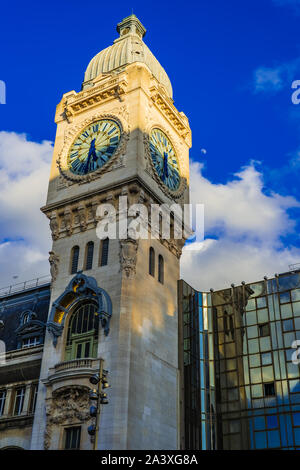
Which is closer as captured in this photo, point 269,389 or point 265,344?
point 269,389

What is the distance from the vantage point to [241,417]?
159ft

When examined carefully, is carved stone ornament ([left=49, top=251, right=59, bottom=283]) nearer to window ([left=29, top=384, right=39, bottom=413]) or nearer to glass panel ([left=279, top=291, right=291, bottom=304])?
window ([left=29, top=384, right=39, bottom=413])

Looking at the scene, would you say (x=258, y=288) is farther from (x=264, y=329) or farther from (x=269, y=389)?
(x=269, y=389)

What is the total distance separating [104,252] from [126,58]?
23418 millimetres

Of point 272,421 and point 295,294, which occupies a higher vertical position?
point 295,294

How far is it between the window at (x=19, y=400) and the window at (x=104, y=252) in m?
13.1

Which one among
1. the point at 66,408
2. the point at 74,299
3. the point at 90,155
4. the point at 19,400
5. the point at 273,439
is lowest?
the point at 273,439

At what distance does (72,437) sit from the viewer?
140 feet

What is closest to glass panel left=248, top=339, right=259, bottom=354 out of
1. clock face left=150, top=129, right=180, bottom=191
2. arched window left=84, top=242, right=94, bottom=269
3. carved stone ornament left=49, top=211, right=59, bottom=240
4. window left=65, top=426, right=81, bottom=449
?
arched window left=84, top=242, right=94, bottom=269

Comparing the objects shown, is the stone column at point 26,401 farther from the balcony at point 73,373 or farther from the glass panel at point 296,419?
the glass panel at point 296,419

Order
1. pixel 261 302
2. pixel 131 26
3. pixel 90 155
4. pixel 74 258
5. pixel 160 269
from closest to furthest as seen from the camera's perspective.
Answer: pixel 74 258 → pixel 261 302 → pixel 160 269 → pixel 90 155 → pixel 131 26

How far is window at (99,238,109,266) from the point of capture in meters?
48.9

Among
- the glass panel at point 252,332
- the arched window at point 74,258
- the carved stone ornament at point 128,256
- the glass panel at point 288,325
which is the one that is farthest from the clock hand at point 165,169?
the glass panel at point 288,325

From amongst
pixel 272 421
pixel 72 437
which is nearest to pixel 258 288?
pixel 272 421
